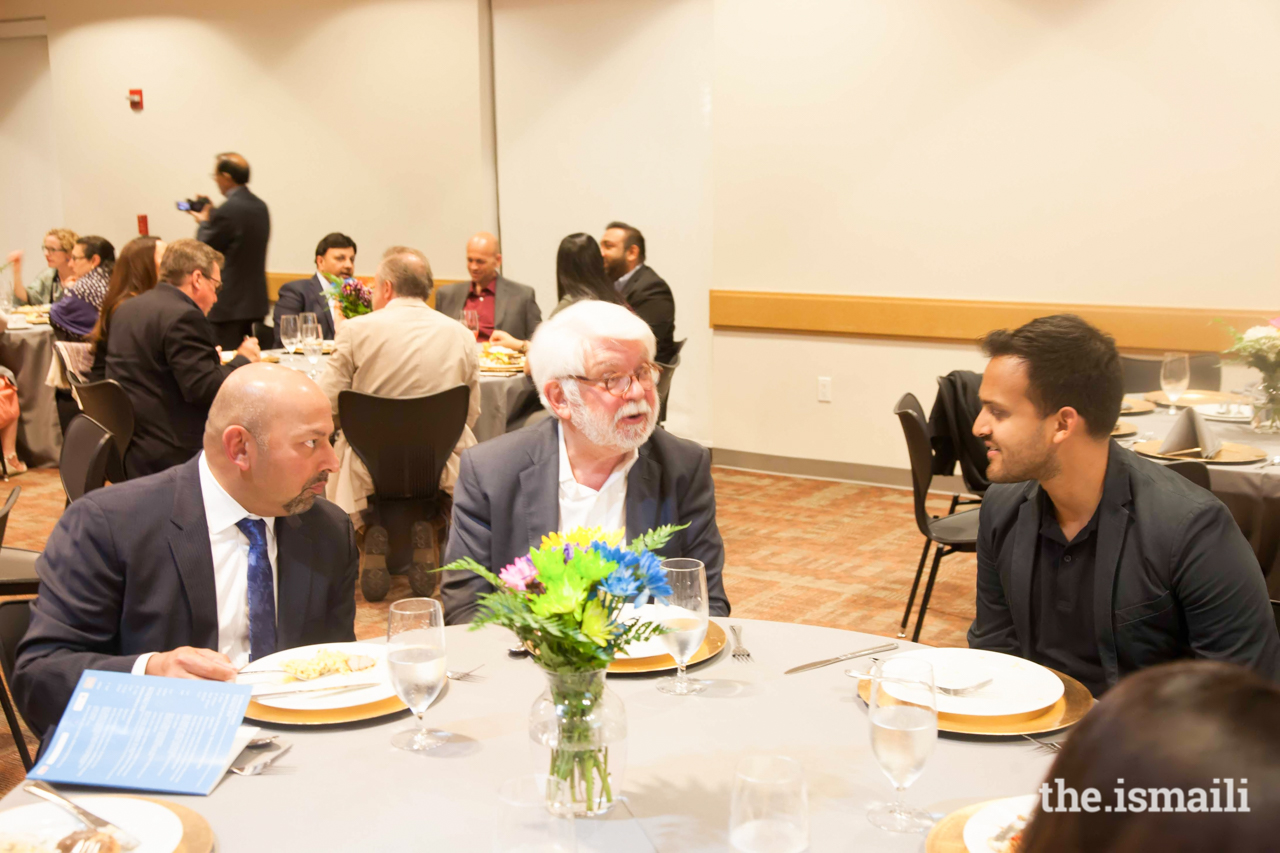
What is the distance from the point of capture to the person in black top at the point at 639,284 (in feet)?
20.1

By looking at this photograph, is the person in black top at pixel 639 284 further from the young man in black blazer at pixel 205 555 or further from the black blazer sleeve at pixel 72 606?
the black blazer sleeve at pixel 72 606

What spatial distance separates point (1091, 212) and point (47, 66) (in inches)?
371

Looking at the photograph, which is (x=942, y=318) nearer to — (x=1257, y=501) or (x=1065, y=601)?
(x=1257, y=501)

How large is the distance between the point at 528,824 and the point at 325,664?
2.32 feet

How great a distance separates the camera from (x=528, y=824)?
1070 millimetres

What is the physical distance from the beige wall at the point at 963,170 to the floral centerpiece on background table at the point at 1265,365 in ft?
6.47

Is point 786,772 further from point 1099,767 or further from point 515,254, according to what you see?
point 515,254

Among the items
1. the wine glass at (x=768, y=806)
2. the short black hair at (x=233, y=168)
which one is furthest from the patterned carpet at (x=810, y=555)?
the wine glass at (x=768, y=806)

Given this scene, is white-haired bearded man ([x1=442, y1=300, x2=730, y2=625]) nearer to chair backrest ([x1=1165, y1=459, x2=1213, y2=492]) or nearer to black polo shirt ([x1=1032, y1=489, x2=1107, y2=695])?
black polo shirt ([x1=1032, y1=489, x2=1107, y2=695])

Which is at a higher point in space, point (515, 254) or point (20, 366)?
point (515, 254)

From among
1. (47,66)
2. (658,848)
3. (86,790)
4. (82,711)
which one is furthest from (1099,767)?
(47,66)

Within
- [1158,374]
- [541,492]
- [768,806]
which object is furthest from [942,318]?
[768,806]

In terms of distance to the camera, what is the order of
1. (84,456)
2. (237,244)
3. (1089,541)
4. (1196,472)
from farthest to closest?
(237,244), (84,456), (1196,472), (1089,541)

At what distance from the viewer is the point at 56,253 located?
8.20m
